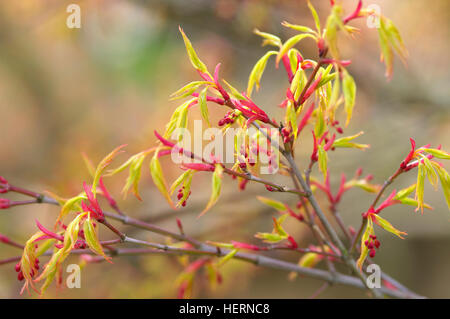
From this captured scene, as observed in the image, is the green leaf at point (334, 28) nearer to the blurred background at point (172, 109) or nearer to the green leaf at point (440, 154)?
the green leaf at point (440, 154)

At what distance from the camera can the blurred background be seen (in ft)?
6.04

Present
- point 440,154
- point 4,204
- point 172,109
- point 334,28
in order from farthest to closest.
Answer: point 172,109 → point 4,204 → point 440,154 → point 334,28

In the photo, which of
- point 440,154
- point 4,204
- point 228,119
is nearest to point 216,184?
point 228,119

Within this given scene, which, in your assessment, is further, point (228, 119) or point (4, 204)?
point (4, 204)

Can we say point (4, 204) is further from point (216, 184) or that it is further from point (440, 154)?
point (440, 154)

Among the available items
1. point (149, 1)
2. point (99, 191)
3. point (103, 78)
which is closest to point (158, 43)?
point (103, 78)

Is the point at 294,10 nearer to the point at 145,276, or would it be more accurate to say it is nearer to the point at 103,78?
the point at 145,276

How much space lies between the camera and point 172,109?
274 centimetres

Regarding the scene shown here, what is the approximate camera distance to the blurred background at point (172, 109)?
6.04 ft

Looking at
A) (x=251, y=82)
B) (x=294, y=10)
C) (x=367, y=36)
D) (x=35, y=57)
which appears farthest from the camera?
(x=35, y=57)

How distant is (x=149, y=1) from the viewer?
198 centimetres
